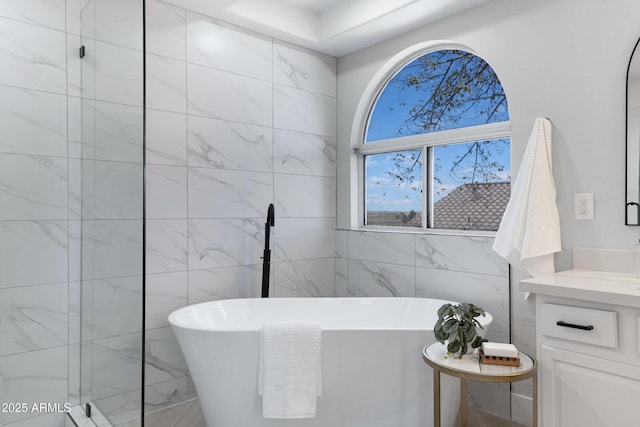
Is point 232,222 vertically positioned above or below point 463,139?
below

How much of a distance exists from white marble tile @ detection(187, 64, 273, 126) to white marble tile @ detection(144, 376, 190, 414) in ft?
5.50

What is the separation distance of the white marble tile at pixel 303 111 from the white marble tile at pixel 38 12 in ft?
4.58

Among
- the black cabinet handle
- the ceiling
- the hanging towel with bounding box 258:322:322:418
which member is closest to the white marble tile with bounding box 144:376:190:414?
the hanging towel with bounding box 258:322:322:418

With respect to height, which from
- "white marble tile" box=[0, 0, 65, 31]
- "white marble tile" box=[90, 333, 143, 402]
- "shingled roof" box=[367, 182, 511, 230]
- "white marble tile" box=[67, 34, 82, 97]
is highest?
"white marble tile" box=[0, 0, 65, 31]

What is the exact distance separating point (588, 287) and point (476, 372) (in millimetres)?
546

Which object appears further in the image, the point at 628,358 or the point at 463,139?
the point at 463,139

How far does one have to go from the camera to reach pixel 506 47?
2645 mm

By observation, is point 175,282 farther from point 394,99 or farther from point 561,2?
point 561,2

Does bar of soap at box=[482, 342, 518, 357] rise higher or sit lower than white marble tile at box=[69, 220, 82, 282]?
lower

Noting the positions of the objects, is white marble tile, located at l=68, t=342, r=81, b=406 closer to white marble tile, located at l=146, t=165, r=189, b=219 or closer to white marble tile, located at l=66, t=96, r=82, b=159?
white marble tile, located at l=146, t=165, r=189, b=219

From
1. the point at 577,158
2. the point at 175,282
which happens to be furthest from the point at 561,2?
the point at 175,282

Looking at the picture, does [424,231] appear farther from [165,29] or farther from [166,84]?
[165,29]

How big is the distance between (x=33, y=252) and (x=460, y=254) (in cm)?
239

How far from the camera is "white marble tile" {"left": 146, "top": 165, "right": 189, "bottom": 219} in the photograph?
268 centimetres
